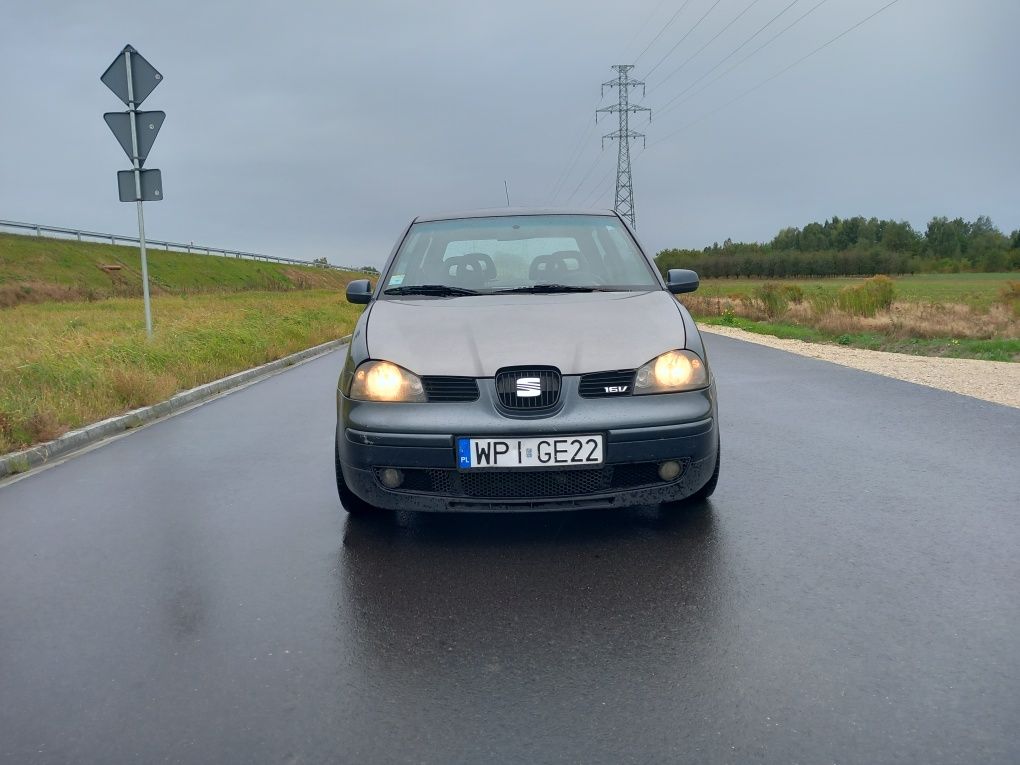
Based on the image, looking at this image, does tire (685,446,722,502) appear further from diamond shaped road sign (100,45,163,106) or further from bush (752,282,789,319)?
bush (752,282,789,319)

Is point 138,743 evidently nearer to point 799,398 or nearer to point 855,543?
point 855,543

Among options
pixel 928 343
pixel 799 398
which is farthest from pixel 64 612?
pixel 928 343

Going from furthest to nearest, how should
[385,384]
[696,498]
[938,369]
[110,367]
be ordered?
[938,369]
[110,367]
[696,498]
[385,384]

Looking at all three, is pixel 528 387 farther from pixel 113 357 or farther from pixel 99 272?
pixel 99 272

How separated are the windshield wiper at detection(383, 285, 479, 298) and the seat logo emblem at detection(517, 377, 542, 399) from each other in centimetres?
129

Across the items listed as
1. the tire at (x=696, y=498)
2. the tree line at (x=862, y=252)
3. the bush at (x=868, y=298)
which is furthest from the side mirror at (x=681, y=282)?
the tree line at (x=862, y=252)

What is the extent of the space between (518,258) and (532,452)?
6.66 ft

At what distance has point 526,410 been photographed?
396 centimetres

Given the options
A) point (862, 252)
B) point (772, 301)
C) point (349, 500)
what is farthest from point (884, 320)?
point (862, 252)

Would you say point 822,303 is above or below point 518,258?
below

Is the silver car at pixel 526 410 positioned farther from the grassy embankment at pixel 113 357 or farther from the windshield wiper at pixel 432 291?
the grassy embankment at pixel 113 357

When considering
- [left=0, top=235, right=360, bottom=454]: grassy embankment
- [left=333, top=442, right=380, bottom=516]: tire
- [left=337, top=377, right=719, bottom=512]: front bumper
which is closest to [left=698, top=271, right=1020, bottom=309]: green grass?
[left=0, top=235, right=360, bottom=454]: grassy embankment

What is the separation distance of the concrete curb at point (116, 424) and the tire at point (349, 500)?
10.4 feet

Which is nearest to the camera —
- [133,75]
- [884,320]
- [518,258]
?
[518,258]
